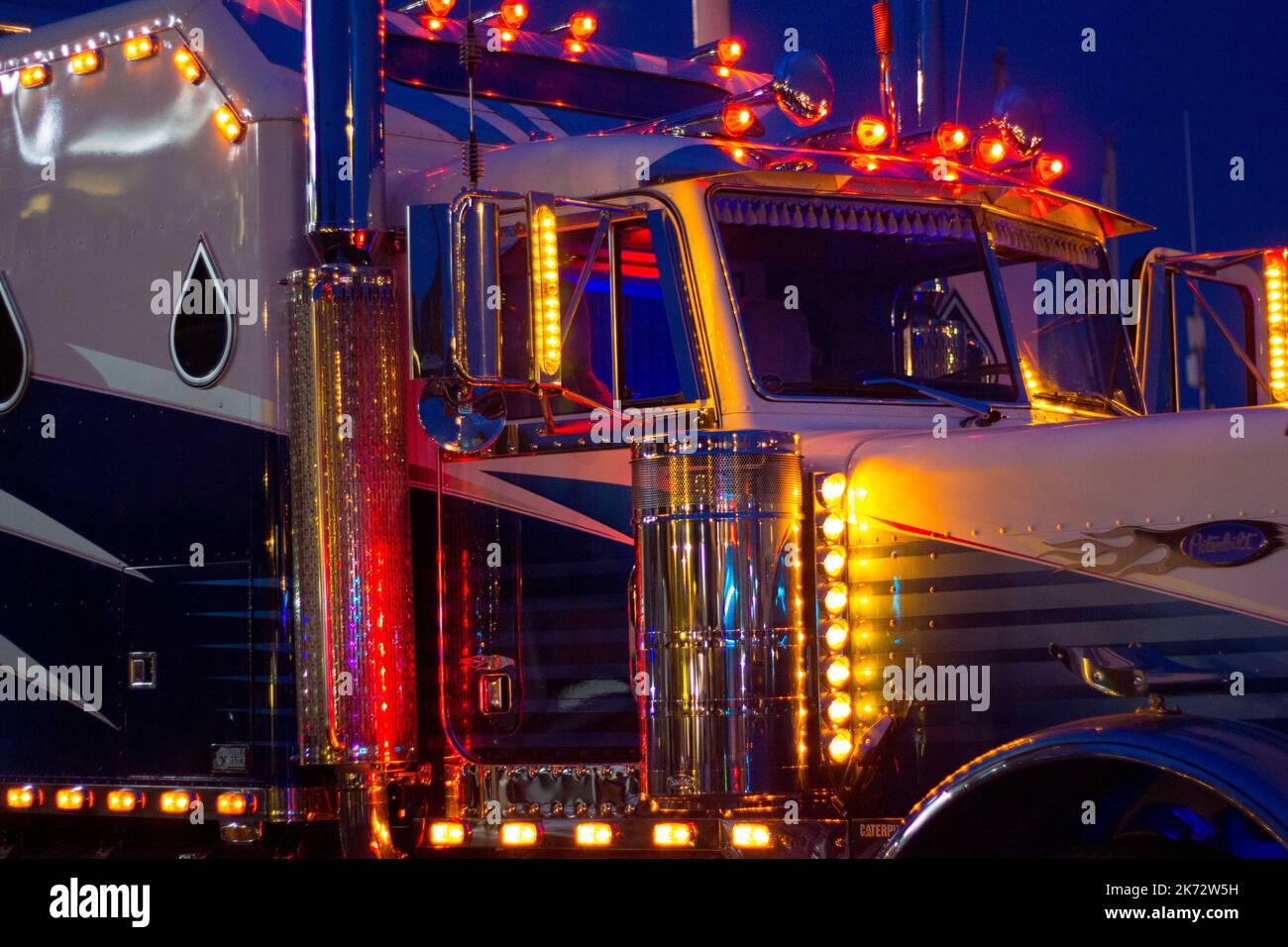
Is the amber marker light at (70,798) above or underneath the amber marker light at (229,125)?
underneath

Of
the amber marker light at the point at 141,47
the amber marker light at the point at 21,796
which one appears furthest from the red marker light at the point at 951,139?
the amber marker light at the point at 21,796

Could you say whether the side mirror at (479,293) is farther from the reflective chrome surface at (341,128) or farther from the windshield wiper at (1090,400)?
the windshield wiper at (1090,400)

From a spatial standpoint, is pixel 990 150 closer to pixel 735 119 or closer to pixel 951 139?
pixel 951 139

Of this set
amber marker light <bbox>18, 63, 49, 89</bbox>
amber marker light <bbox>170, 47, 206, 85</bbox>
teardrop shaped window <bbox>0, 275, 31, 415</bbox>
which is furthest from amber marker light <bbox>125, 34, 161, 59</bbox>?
teardrop shaped window <bbox>0, 275, 31, 415</bbox>

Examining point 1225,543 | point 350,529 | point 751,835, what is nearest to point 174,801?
point 350,529

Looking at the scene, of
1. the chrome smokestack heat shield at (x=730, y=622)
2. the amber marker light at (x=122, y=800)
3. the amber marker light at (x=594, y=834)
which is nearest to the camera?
the chrome smokestack heat shield at (x=730, y=622)

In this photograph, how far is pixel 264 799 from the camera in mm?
5965

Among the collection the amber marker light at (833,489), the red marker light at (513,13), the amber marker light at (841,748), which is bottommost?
the amber marker light at (841,748)

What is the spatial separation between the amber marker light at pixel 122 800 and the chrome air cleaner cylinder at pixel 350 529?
2.89ft

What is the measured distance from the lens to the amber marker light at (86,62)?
6664 millimetres

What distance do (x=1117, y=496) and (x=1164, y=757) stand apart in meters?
0.82

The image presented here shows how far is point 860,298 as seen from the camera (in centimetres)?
564

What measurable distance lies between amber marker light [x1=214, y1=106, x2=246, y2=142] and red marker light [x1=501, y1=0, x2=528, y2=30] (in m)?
1.68
